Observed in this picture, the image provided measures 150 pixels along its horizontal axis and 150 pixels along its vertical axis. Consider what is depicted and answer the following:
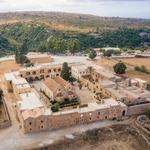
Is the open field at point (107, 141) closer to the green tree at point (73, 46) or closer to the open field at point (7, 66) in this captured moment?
the open field at point (7, 66)

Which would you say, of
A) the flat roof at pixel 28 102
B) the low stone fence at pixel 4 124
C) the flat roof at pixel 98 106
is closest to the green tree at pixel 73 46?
the flat roof at pixel 28 102

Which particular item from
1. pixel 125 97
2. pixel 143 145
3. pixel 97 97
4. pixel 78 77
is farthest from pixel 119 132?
pixel 78 77

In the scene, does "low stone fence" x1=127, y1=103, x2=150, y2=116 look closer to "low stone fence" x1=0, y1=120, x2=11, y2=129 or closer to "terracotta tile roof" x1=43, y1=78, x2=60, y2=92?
"terracotta tile roof" x1=43, y1=78, x2=60, y2=92

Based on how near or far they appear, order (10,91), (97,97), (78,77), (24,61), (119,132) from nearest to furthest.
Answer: (119,132) → (97,97) → (10,91) → (78,77) → (24,61)

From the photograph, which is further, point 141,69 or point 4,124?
point 141,69

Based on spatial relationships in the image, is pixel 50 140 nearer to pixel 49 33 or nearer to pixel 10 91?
pixel 10 91

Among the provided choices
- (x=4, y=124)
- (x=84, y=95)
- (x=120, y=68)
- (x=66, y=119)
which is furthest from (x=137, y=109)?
(x=4, y=124)

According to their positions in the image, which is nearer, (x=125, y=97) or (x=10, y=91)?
(x=125, y=97)

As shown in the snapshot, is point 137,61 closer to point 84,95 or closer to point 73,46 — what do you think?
point 73,46
